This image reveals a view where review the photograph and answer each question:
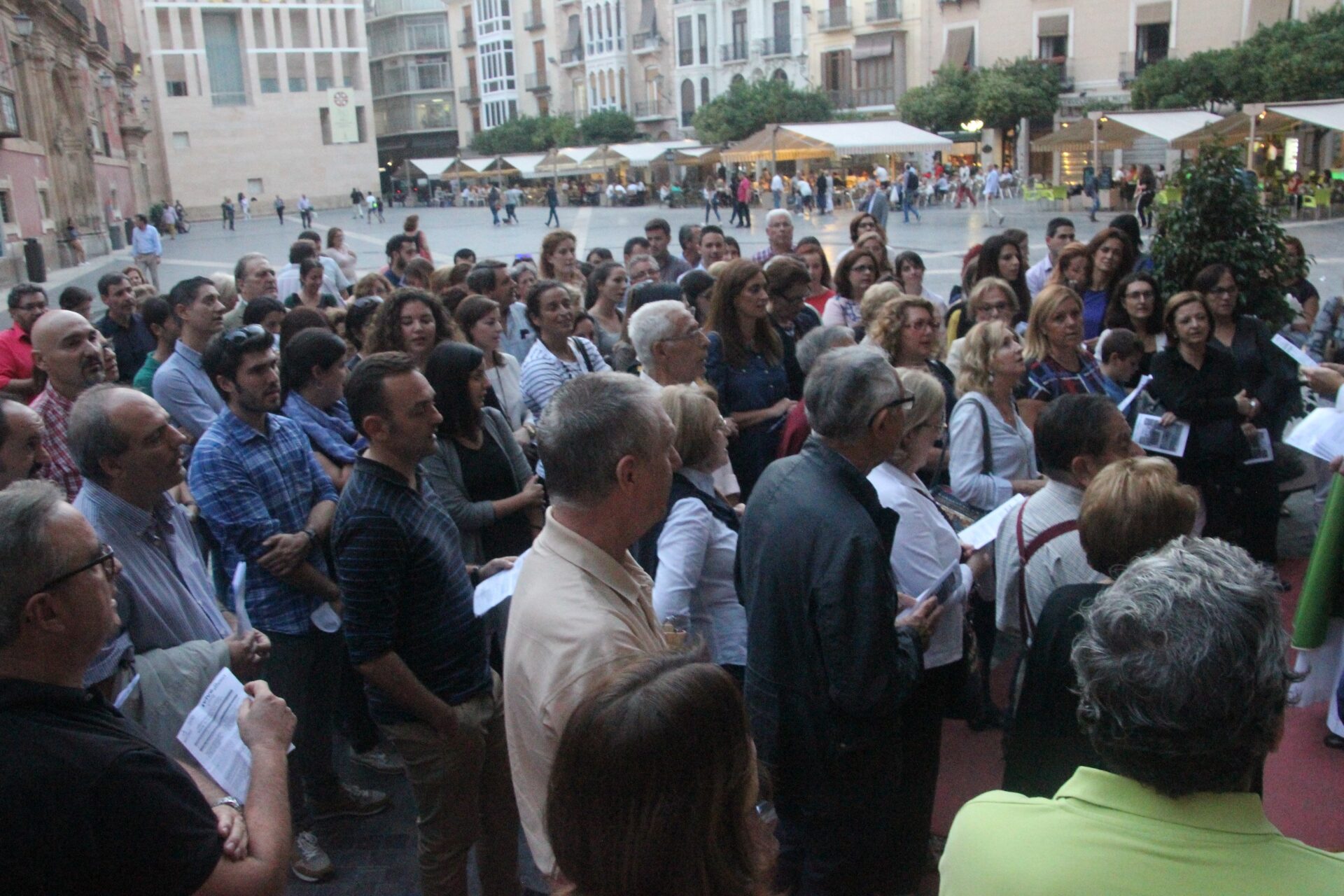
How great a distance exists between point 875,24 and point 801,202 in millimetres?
21106

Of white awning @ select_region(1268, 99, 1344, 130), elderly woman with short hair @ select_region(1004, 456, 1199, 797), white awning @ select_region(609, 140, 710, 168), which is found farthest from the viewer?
white awning @ select_region(609, 140, 710, 168)

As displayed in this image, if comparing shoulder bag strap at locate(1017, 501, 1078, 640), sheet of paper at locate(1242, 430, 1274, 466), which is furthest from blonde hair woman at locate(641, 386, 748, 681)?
sheet of paper at locate(1242, 430, 1274, 466)

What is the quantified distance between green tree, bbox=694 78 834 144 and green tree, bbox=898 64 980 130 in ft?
22.5

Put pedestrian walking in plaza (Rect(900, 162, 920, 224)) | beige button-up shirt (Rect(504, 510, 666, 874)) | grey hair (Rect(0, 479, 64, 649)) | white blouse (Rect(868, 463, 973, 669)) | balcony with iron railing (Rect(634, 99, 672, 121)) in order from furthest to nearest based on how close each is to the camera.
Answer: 1. balcony with iron railing (Rect(634, 99, 672, 121))
2. pedestrian walking in plaza (Rect(900, 162, 920, 224))
3. white blouse (Rect(868, 463, 973, 669))
4. beige button-up shirt (Rect(504, 510, 666, 874))
5. grey hair (Rect(0, 479, 64, 649))

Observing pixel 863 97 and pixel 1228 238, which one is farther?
pixel 863 97

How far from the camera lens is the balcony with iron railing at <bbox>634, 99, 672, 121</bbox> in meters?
64.8

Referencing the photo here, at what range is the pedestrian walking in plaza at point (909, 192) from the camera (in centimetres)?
3052

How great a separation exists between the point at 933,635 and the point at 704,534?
728 millimetres

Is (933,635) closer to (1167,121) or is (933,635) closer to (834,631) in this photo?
(834,631)

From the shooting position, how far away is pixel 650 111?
65.5 m

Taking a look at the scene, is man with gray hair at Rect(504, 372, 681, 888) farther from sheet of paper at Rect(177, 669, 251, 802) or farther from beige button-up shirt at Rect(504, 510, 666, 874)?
sheet of paper at Rect(177, 669, 251, 802)

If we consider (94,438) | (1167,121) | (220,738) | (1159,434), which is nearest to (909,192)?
(1167,121)

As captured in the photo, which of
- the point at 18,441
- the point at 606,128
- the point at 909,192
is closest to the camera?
the point at 18,441

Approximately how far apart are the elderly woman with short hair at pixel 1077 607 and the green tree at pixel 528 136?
62048 mm
